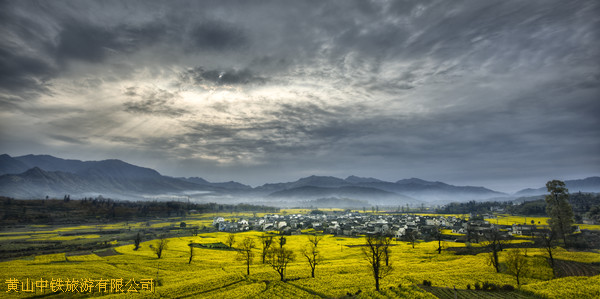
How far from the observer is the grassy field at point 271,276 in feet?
119

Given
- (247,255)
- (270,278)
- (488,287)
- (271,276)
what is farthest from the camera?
(247,255)

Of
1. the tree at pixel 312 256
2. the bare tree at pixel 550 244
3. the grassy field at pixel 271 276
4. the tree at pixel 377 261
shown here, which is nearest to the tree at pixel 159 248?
the grassy field at pixel 271 276

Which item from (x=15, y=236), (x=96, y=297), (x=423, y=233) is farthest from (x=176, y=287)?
(x=15, y=236)

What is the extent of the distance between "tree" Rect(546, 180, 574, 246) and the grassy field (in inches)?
597

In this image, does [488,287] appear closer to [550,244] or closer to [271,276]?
[271,276]

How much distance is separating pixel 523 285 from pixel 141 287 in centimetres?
5613

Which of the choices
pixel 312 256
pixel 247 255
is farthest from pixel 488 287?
pixel 247 255

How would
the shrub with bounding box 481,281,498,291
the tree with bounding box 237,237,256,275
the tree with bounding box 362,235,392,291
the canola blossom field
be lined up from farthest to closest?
the tree with bounding box 237,237,256,275 < the tree with bounding box 362,235,392,291 < the shrub with bounding box 481,281,498,291 < the canola blossom field

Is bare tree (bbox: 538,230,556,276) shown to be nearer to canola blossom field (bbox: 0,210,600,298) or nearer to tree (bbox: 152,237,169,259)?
canola blossom field (bbox: 0,210,600,298)

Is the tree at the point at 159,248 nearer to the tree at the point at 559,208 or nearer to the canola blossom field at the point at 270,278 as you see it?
the canola blossom field at the point at 270,278

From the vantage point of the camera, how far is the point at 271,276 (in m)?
46.8

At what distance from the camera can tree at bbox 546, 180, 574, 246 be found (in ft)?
229

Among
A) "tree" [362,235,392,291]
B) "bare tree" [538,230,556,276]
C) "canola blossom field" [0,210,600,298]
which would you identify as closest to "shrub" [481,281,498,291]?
"canola blossom field" [0,210,600,298]

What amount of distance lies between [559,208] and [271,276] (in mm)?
79912
